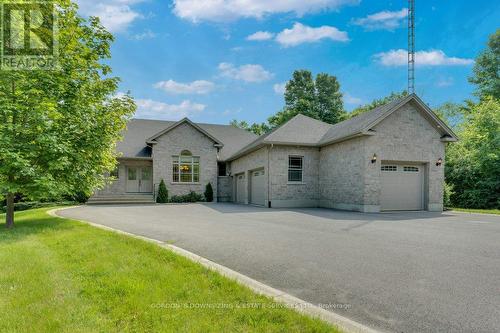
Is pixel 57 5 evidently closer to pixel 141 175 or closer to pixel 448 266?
A: pixel 448 266

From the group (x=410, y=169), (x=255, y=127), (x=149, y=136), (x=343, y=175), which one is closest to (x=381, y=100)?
(x=255, y=127)

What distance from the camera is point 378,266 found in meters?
5.17

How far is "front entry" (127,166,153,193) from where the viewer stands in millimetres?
24188

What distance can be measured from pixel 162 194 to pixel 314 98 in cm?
2734

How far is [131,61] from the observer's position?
16.9 meters

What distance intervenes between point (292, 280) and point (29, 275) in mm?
3863

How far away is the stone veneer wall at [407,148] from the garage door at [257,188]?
6381 millimetres

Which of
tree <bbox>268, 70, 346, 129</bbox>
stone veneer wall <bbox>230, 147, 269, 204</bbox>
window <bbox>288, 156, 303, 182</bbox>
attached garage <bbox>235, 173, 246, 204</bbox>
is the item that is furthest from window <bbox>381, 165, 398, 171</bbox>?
tree <bbox>268, 70, 346, 129</bbox>

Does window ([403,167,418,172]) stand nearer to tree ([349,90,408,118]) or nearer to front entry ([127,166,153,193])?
front entry ([127,166,153,193])

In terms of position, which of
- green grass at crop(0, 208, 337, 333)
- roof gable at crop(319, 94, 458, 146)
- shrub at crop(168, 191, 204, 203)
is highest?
roof gable at crop(319, 94, 458, 146)

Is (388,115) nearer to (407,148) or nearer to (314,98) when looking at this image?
(407,148)

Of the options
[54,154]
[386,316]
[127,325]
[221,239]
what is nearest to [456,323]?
[386,316]

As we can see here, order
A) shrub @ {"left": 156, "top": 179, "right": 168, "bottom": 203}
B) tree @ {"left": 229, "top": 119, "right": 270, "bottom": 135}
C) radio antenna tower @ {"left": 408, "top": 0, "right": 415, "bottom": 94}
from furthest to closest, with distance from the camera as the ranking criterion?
tree @ {"left": 229, "top": 119, "right": 270, "bottom": 135}
shrub @ {"left": 156, "top": 179, "right": 168, "bottom": 203}
radio antenna tower @ {"left": 408, "top": 0, "right": 415, "bottom": 94}

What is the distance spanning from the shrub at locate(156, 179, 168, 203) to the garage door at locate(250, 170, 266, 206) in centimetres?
653
